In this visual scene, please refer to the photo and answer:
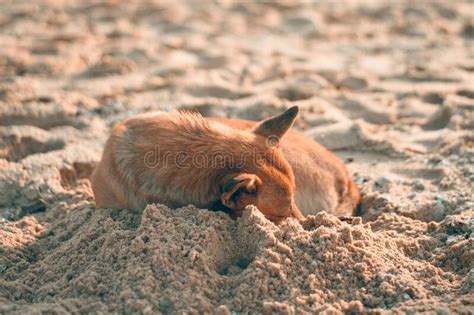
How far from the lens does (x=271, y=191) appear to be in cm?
422

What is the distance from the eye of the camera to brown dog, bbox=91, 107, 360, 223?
420cm

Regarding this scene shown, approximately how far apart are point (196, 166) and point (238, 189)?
13.8 inches

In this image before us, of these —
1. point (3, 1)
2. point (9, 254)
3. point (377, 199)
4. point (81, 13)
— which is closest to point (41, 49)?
point (81, 13)

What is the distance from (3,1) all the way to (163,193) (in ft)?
25.4

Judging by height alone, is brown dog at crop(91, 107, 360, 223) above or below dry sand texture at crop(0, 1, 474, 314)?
above

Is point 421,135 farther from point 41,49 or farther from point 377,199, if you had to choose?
point 41,49

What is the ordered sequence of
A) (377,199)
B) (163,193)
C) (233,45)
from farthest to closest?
(233,45) → (377,199) → (163,193)

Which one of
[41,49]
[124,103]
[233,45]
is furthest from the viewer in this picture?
[233,45]

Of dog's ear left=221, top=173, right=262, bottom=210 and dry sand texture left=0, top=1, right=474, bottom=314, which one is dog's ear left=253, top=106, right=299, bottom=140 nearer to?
dog's ear left=221, top=173, right=262, bottom=210

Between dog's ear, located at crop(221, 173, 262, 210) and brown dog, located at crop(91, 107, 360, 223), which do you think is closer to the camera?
dog's ear, located at crop(221, 173, 262, 210)

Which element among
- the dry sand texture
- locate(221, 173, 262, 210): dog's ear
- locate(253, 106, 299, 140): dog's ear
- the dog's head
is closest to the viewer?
the dry sand texture

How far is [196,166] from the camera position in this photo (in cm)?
420

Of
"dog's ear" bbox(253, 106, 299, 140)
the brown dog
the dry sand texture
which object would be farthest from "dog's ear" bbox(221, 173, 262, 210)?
"dog's ear" bbox(253, 106, 299, 140)

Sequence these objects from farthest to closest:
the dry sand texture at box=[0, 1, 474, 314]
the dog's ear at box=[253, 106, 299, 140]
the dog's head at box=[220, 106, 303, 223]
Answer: the dog's ear at box=[253, 106, 299, 140], the dog's head at box=[220, 106, 303, 223], the dry sand texture at box=[0, 1, 474, 314]
